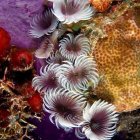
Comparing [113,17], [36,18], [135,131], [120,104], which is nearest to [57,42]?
[36,18]

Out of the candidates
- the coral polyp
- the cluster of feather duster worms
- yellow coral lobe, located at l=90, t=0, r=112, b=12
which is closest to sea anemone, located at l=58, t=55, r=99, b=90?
the cluster of feather duster worms

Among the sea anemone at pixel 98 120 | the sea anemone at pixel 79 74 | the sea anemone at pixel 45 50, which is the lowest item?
the sea anemone at pixel 98 120

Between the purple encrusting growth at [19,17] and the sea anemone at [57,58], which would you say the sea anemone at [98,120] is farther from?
the purple encrusting growth at [19,17]

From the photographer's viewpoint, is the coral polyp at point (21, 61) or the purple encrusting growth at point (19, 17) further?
the purple encrusting growth at point (19, 17)

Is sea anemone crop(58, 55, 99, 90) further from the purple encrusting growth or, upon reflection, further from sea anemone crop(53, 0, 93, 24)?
the purple encrusting growth

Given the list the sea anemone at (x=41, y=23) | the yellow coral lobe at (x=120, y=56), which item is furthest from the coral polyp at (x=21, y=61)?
the yellow coral lobe at (x=120, y=56)

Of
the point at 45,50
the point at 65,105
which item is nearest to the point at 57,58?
the point at 45,50

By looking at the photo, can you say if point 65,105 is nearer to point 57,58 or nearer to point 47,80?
point 47,80
